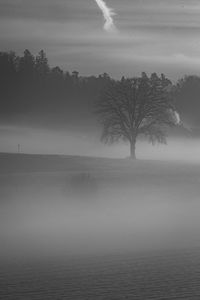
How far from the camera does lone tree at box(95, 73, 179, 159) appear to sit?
67.6m

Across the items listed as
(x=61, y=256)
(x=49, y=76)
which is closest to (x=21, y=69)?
(x=49, y=76)

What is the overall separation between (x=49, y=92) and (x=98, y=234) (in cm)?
9336

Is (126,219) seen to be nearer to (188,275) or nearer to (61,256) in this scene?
(61,256)

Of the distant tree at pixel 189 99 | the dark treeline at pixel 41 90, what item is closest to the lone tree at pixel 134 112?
the distant tree at pixel 189 99

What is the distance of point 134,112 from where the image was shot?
68.4 m

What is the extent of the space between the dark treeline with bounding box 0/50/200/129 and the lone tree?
142 ft

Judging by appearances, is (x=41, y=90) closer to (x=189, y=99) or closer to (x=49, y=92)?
(x=49, y=92)

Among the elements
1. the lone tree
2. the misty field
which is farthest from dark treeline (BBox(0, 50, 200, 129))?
the misty field

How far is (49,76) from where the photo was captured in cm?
12756

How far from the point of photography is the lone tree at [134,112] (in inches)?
2660

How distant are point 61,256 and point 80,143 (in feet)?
233

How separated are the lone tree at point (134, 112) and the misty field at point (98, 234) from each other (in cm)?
1521

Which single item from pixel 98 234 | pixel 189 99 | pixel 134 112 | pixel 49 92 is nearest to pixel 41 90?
pixel 49 92

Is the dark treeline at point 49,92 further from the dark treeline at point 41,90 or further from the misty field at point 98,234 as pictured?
the misty field at point 98,234
